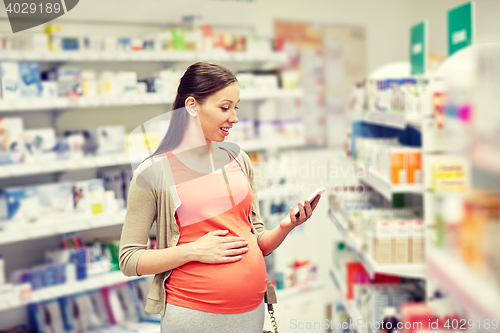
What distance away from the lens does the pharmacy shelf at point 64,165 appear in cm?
274

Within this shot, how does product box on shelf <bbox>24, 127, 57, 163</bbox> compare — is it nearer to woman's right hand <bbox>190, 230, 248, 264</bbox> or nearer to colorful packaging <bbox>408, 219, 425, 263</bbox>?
woman's right hand <bbox>190, 230, 248, 264</bbox>

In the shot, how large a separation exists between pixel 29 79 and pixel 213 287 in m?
2.04

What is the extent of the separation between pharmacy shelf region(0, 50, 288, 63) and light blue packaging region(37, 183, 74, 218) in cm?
80

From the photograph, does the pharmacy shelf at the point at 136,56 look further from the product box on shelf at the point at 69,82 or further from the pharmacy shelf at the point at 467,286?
the pharmacy shelf at the point at 467,286

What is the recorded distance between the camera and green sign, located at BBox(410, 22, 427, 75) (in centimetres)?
294

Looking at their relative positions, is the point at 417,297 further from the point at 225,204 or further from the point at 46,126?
the point at 46,126

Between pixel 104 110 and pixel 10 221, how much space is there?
0.99 m

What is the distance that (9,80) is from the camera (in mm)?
2742

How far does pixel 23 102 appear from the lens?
9.02 feet

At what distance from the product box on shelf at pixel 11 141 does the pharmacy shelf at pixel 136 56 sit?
1.27ft

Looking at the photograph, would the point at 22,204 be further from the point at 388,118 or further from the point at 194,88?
the point at 388,118

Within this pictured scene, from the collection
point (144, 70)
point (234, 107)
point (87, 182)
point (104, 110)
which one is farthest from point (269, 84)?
point (234, 107)
